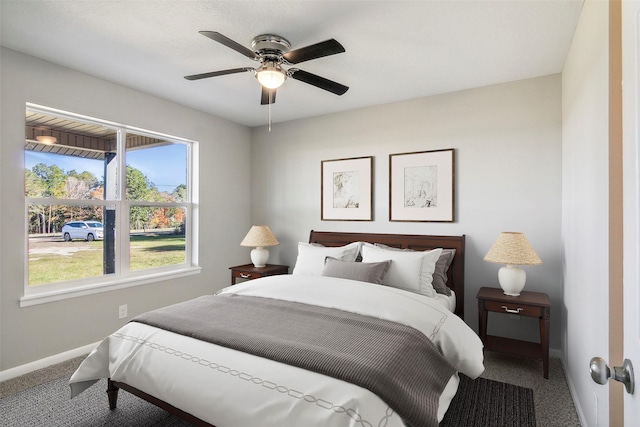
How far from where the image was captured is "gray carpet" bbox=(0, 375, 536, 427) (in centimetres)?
211

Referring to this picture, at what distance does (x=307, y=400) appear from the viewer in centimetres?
141

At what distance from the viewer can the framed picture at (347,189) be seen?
4.04m

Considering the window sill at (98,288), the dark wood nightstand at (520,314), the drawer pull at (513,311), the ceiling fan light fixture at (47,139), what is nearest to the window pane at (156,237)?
the window sill at (98,288)

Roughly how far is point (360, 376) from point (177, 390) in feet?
3.09

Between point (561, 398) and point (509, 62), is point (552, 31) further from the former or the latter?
point (561, 398)

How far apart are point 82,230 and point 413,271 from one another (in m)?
3.15

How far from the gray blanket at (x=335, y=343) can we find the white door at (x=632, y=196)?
2.81ft

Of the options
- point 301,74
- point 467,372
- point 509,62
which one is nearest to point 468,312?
point 467,372

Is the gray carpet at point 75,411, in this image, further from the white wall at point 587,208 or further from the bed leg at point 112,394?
the white wall at point 587,208

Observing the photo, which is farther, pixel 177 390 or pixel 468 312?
pixel 468 312

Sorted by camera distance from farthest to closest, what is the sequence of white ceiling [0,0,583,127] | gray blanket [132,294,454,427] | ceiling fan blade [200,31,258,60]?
white ceiling [0,0,583,127], ceiling fan blade [200,31,258,60], gray blanket [132,294,454,427]

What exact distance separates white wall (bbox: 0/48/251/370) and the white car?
13.8 inches

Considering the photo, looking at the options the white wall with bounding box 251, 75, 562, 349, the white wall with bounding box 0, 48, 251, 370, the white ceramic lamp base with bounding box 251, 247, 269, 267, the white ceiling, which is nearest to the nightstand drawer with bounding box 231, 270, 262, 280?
the white ceramic lamp base with bounding box 251, 247, 269, 267

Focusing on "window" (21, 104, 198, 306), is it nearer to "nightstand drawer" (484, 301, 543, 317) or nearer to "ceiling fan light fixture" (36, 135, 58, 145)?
"ceiling fan light fixture" (36, 135, 58, 145)
